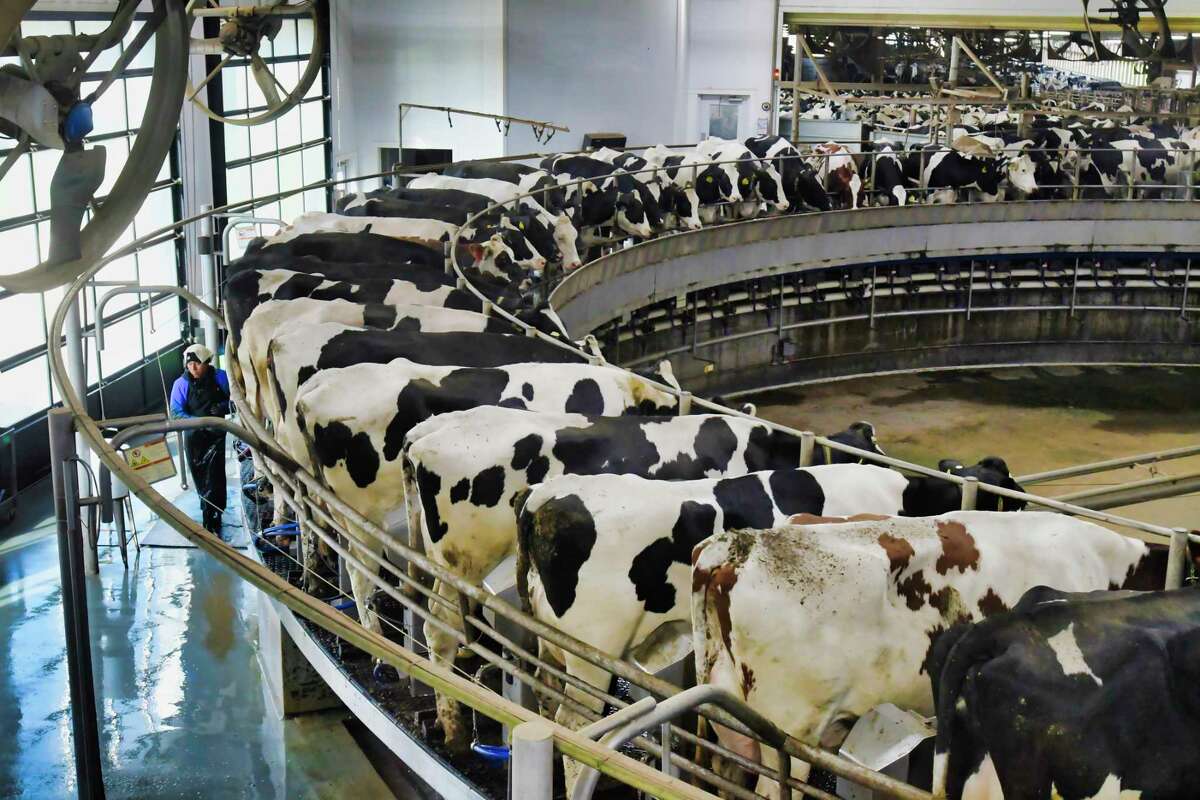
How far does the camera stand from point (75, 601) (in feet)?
18.5

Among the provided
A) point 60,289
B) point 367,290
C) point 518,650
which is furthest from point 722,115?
point 518,650

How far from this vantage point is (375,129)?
23.3 m

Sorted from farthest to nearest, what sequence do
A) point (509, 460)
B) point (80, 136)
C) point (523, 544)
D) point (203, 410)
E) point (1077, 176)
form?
point (1077, 176)
point (203, 410)
point (509, 460)
point (523, 544)
point (80, 136)

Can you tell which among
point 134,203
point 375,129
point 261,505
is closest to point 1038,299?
point 375,129

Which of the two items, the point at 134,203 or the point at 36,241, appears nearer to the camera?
the point at 134,203

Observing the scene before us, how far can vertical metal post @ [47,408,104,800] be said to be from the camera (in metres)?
5.64

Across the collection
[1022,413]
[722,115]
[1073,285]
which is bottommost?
[1022,413]

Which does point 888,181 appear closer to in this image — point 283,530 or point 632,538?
point 283,530

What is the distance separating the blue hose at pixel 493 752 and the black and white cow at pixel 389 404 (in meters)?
1.15

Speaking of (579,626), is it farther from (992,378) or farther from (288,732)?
(992,378)

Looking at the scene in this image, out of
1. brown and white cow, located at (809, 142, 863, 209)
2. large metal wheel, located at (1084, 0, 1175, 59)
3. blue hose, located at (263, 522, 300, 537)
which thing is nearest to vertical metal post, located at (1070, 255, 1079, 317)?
brown and white cow, located at (809, 142, 863, 209)

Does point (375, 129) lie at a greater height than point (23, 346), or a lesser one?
greater

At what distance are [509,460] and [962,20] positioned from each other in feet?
75.5

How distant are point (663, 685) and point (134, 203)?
3.08 meters
